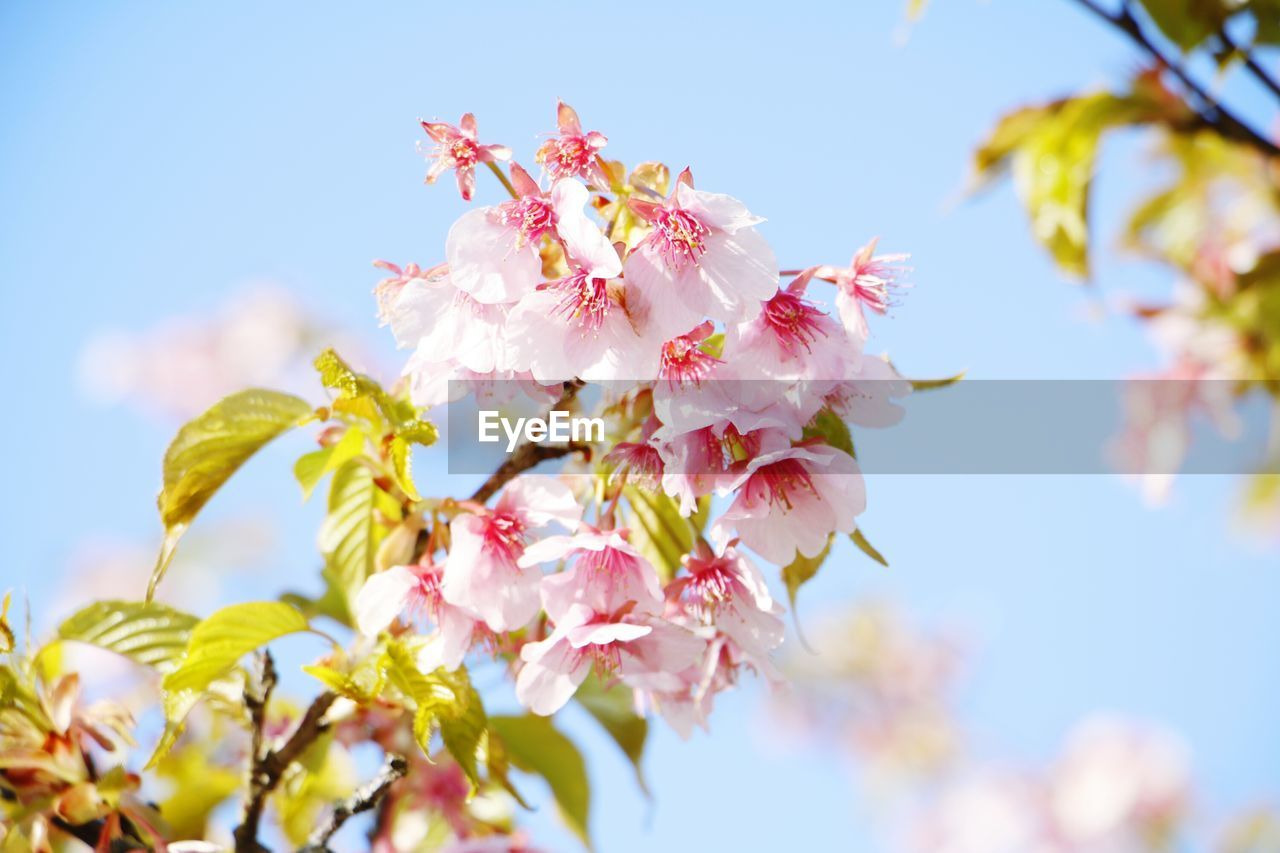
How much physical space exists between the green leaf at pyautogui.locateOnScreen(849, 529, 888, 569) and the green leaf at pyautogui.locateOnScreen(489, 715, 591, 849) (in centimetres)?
40

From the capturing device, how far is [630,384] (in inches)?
28.1

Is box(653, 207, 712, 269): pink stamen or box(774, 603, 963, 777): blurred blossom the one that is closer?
box(653, 207, 712, 269): pink stamen

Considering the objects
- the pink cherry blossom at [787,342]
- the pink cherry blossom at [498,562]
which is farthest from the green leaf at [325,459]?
the pink cherry blossom at [787,342]

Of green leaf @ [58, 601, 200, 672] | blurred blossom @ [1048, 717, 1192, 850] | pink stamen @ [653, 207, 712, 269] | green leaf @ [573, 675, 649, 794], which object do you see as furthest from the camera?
blurred blossom @ [1048, 717, 1192, 850]

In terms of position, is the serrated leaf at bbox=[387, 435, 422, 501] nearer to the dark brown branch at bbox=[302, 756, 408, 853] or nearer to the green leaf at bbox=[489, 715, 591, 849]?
the dark brown branch at bbox=[302, 756, 408, 853]

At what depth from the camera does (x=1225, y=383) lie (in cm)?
136

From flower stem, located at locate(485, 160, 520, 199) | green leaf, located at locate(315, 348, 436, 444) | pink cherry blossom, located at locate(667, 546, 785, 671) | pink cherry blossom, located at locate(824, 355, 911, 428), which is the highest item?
flower stem, located at locate(485, 160, 520, 199)

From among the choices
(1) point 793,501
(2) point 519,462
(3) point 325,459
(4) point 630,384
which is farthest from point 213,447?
(1) point 793,501

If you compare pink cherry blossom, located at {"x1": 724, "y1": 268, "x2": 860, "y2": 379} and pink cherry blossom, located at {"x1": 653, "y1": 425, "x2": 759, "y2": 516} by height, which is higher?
pink cherry blossom, located at {"x1": 724, "y1": 268, "x2": 860, "y2": 379}

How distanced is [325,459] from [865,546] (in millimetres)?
448

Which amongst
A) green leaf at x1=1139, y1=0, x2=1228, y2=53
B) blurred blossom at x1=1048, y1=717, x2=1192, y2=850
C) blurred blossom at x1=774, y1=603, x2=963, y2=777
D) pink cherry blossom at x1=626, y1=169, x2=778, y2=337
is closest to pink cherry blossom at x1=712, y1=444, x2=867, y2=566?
pink cherry blossom at x1=626, y1=169, x2=778, y2=337

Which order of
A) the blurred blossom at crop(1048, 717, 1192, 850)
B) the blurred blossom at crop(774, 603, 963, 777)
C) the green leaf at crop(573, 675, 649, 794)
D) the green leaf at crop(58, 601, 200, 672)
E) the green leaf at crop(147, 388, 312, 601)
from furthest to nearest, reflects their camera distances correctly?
the blurred blossom at crop(774, 603, 963, 777), the blurred blossom at crop(1048, 717, 1192, 850), the green leaf at crop(573, 675, 649, 794), the green leaf at crop(58, 601, 200, 672), the green leaf at crop(147, 388, 312, 601)

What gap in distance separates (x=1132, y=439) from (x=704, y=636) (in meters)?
1.12

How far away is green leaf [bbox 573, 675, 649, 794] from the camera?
3.26ft
